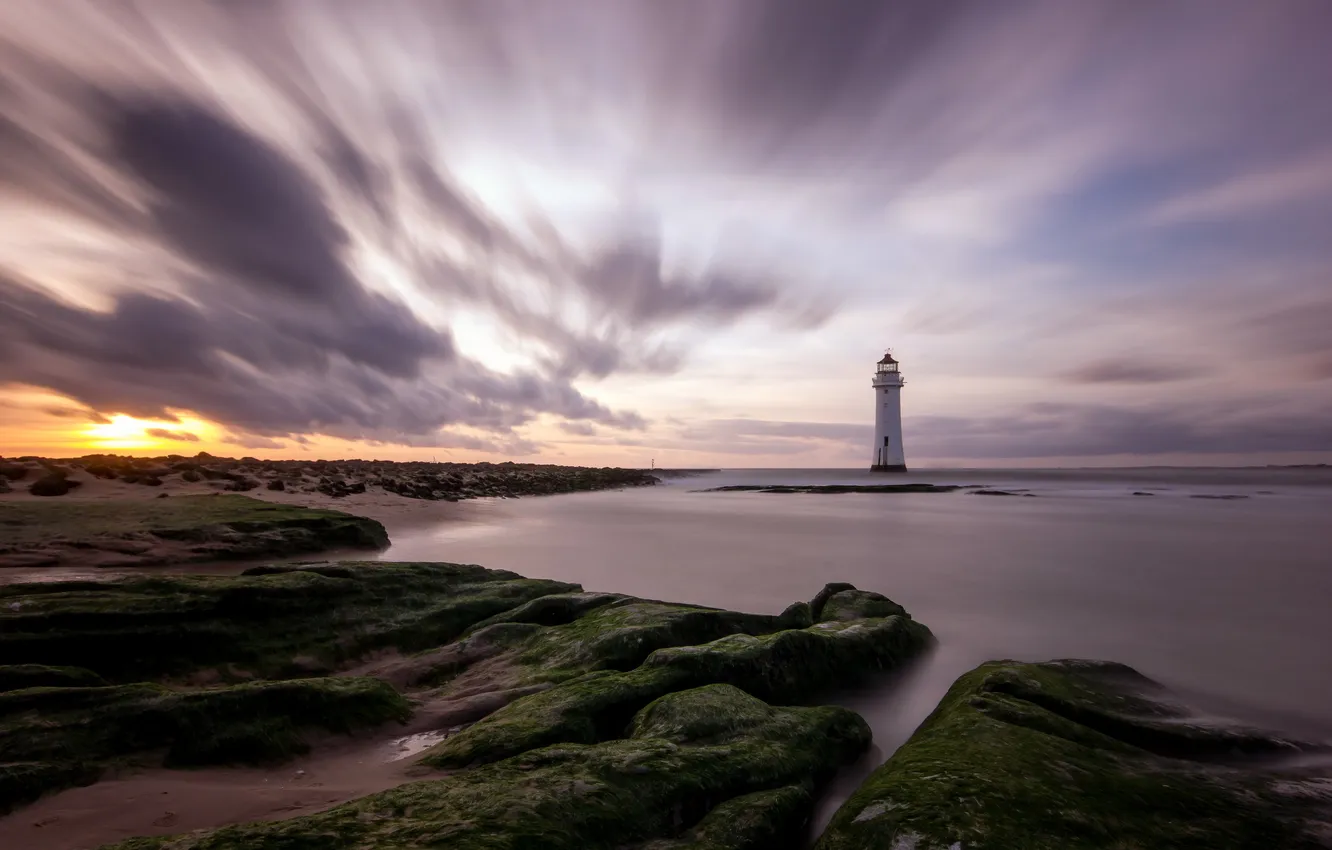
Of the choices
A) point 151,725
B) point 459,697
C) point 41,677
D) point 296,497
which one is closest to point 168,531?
point 41,677

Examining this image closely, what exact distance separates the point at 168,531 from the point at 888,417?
67.2 m

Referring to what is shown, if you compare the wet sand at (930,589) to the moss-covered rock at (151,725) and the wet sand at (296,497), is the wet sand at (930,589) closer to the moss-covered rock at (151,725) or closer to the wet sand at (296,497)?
the moss-covered rock at (151,725)

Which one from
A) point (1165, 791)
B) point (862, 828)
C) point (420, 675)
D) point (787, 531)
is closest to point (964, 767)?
point (862, 828)

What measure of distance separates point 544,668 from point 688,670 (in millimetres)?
1617

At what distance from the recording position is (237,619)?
653cm

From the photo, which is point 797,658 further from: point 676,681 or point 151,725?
point 151,725

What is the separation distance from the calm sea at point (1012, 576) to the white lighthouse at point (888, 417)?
35951 millimetres

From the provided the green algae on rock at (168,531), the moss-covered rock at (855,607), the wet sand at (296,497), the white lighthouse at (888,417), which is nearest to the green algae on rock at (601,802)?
the moss-covered rock at (855,607)

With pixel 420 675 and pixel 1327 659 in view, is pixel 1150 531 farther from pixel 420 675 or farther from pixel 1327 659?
pixel 420 675

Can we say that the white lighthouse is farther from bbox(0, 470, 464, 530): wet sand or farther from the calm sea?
bbox(0, 470, 464, 530): wet sand

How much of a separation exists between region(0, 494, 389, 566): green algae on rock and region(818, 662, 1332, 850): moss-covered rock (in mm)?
12151

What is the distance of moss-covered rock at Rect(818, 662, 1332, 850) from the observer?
318 cm

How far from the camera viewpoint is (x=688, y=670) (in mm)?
5477

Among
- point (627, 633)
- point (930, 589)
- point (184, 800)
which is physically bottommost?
point (930, 589)
